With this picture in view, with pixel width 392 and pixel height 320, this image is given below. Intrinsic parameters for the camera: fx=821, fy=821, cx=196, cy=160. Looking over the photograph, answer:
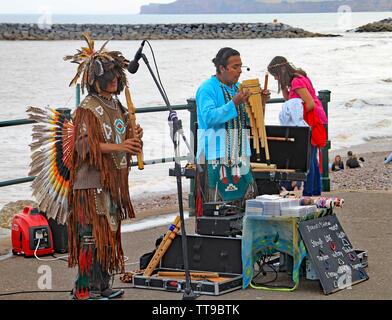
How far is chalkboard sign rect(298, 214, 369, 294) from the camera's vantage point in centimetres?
625

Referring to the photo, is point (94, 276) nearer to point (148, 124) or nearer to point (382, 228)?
point (382, 228)

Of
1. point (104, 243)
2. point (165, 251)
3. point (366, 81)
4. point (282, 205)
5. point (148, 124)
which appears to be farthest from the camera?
point (366, 81)

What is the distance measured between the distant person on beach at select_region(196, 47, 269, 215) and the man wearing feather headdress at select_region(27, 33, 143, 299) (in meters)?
0.97

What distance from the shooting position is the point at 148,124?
30797 mm

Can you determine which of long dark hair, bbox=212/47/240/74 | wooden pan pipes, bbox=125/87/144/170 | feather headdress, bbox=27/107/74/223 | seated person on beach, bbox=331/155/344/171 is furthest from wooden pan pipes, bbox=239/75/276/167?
seated person on beach, bbox=331/155/344/171

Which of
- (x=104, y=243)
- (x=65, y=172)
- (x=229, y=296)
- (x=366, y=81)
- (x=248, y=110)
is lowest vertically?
(x=229, y=296)

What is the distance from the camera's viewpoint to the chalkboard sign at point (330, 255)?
20.5ft

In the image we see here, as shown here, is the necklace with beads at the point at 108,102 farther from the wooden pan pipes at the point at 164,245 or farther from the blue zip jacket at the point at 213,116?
the wooden pan pipes at the point at 164,245

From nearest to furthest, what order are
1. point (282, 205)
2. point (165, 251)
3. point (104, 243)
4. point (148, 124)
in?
point (104, 243) < point (282, 205) < point (165, 251) < point (148, 124)

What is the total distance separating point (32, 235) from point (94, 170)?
2.27 meters

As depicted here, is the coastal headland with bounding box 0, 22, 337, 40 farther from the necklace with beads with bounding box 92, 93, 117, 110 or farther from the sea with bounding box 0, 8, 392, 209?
→ the necklace with beads with bounding box 92, 93, 117, 110

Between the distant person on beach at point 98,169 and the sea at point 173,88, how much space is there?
1.48 ft

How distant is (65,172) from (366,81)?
5031 centimetres

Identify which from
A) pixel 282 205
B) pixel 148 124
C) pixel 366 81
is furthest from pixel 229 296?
pixel 366 81
